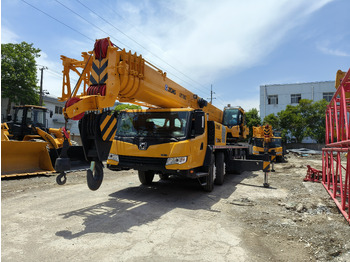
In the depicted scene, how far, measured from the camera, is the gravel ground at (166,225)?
3465 millimetres

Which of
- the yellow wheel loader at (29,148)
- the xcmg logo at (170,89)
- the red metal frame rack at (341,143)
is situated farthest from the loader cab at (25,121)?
the red metal frame rack at (341,143)

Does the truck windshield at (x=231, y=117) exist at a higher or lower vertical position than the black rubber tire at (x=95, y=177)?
higher

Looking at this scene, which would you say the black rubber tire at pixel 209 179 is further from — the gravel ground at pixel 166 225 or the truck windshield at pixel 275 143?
the truck windshield at pixel 275 143

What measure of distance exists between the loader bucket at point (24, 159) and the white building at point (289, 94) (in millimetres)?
36800

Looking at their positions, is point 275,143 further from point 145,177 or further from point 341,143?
point 341,143

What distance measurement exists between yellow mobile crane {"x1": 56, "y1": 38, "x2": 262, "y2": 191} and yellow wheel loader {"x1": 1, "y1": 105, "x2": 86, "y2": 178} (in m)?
1.88

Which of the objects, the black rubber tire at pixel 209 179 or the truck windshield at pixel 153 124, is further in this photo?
the black rubber tire at pixel 209 179

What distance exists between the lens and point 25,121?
1131 cm

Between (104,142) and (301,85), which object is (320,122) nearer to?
(301,85)

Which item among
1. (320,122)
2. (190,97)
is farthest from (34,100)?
(320,122)

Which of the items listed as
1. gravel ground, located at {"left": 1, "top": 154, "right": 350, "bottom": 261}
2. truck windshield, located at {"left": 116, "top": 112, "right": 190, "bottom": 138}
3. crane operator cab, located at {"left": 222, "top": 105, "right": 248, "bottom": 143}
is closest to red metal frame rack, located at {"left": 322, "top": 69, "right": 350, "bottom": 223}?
gravel ground, located at {"left": 1, "top": 154, "right": 350, "bottom": 261}

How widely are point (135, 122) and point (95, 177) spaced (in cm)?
205

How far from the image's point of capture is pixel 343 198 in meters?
5.41

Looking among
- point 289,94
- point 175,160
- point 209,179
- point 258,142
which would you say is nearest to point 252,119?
point 289,94
